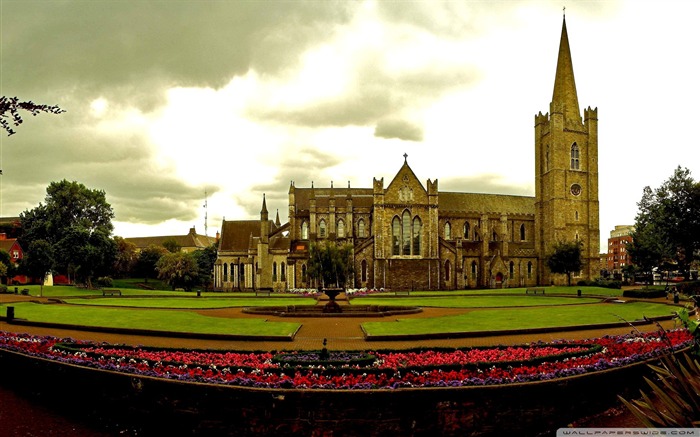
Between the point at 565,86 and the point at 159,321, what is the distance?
70.7 meters

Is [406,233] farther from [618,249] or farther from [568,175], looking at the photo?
[618,249]

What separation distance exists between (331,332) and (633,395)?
13291 mm

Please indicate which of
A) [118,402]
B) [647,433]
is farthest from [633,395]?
[118,402]

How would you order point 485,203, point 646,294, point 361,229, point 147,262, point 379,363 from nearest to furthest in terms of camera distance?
1. point 379,363
2. point 646,294
3. point 361,229
4. point 485,203
5. point 147,262

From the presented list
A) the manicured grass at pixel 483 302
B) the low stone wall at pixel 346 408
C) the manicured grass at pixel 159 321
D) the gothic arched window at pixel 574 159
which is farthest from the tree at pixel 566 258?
the low stone wall at pixel 346 408

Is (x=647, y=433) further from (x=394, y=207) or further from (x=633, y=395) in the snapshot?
(x=394, y=207)

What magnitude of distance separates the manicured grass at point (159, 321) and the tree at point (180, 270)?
39.2 m

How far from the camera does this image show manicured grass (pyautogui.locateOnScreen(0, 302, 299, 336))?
24.0 m

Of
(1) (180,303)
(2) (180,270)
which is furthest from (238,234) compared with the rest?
(1) (180,303)

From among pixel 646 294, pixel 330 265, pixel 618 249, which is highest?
Result: pixel 618 249

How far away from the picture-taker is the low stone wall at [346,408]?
1011 cm

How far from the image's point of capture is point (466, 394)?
10414 millimetres

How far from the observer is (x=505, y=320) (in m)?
27.3

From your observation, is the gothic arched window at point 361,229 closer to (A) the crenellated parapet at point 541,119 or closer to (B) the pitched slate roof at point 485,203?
(B) the pitched slate roof at point 485,203
